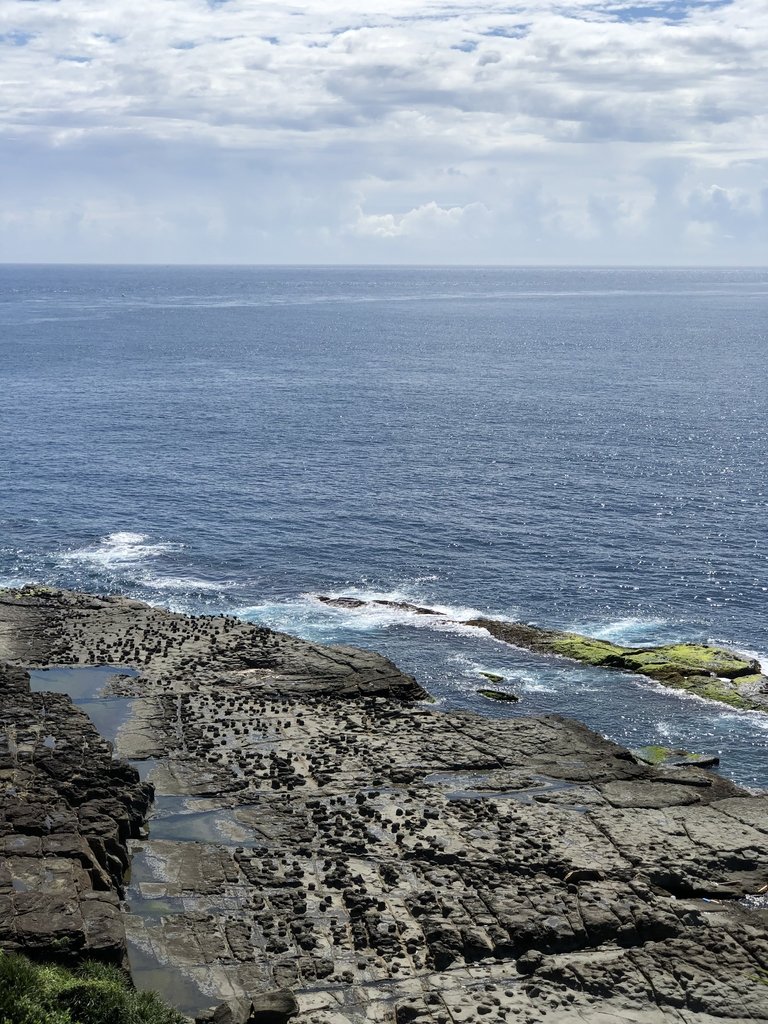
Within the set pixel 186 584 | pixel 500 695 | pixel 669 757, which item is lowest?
pixel 669 757

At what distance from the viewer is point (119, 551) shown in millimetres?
114062

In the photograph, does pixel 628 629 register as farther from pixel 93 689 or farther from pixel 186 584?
pixel 93 689

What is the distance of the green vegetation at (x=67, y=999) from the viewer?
136ft

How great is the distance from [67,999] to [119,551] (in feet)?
240

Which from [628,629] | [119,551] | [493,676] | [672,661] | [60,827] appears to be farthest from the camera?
[119,551]

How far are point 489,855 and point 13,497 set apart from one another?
91.0 meters

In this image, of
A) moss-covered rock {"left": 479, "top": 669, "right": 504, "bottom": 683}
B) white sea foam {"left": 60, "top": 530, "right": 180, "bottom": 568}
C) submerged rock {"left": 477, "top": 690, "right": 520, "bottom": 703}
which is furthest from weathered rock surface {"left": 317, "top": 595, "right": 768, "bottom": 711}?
white sea foam {"left": 60, "top": 530, "right": 180, "bottom": 568}

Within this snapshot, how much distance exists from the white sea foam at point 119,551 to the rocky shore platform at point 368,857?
29196mm

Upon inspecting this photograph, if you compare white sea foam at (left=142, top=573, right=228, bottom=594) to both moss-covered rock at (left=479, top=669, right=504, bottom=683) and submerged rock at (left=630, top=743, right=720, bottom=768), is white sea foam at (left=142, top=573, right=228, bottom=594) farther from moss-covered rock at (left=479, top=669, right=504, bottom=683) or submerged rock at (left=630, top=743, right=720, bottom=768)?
submerged rock at (left=630, top=743, right=720, bottom=768)

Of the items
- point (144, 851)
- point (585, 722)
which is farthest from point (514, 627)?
point (144, 851)

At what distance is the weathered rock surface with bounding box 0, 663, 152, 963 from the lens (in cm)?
4978

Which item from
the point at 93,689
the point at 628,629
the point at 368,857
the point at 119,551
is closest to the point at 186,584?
the point at 119,551

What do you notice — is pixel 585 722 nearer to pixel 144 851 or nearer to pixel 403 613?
pixel 403 613

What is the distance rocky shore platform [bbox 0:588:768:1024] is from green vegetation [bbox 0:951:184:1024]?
2.16m
